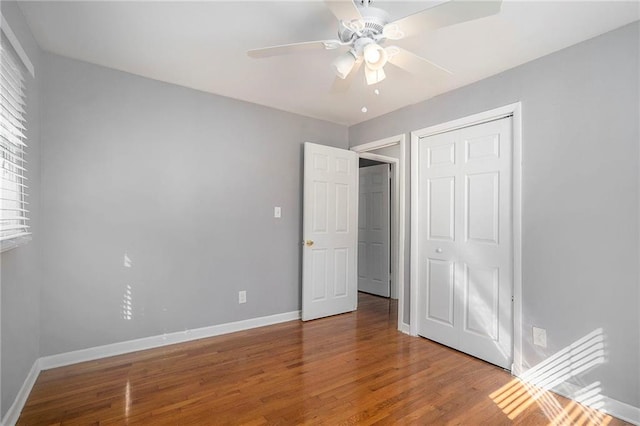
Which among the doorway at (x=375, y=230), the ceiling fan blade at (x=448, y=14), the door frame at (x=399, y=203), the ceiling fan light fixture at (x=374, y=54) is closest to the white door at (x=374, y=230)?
the doorway at (x=375, y=230)

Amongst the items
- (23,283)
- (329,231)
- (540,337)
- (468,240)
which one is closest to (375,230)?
(329,231)

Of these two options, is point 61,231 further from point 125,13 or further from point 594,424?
point 594,424

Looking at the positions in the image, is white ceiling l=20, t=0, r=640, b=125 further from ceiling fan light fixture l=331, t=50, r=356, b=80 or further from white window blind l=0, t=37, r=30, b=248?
white window blind l=0, t=37, r=30, b=248

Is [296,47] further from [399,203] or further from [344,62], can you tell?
[399,203]

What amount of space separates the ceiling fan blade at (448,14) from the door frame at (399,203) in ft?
6.52

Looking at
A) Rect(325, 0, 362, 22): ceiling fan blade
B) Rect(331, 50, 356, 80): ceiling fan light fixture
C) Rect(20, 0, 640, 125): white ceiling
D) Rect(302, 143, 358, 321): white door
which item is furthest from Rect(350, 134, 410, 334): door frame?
Rect(325, 0, 362, 22): ceiling fan blade

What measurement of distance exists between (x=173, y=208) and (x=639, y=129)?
3.52 meters

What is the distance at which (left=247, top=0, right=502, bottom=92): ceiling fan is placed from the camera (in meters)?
1.35

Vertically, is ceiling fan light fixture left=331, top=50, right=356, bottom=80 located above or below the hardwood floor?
above

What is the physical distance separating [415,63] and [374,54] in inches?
12.9

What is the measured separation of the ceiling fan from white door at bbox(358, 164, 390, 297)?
10.8 feet

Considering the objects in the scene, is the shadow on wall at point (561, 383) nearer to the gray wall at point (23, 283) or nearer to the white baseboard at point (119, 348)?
the white baseboard at point (119, 348)

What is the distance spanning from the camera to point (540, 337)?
7.77 ft

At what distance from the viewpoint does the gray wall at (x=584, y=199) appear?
1.99 m
